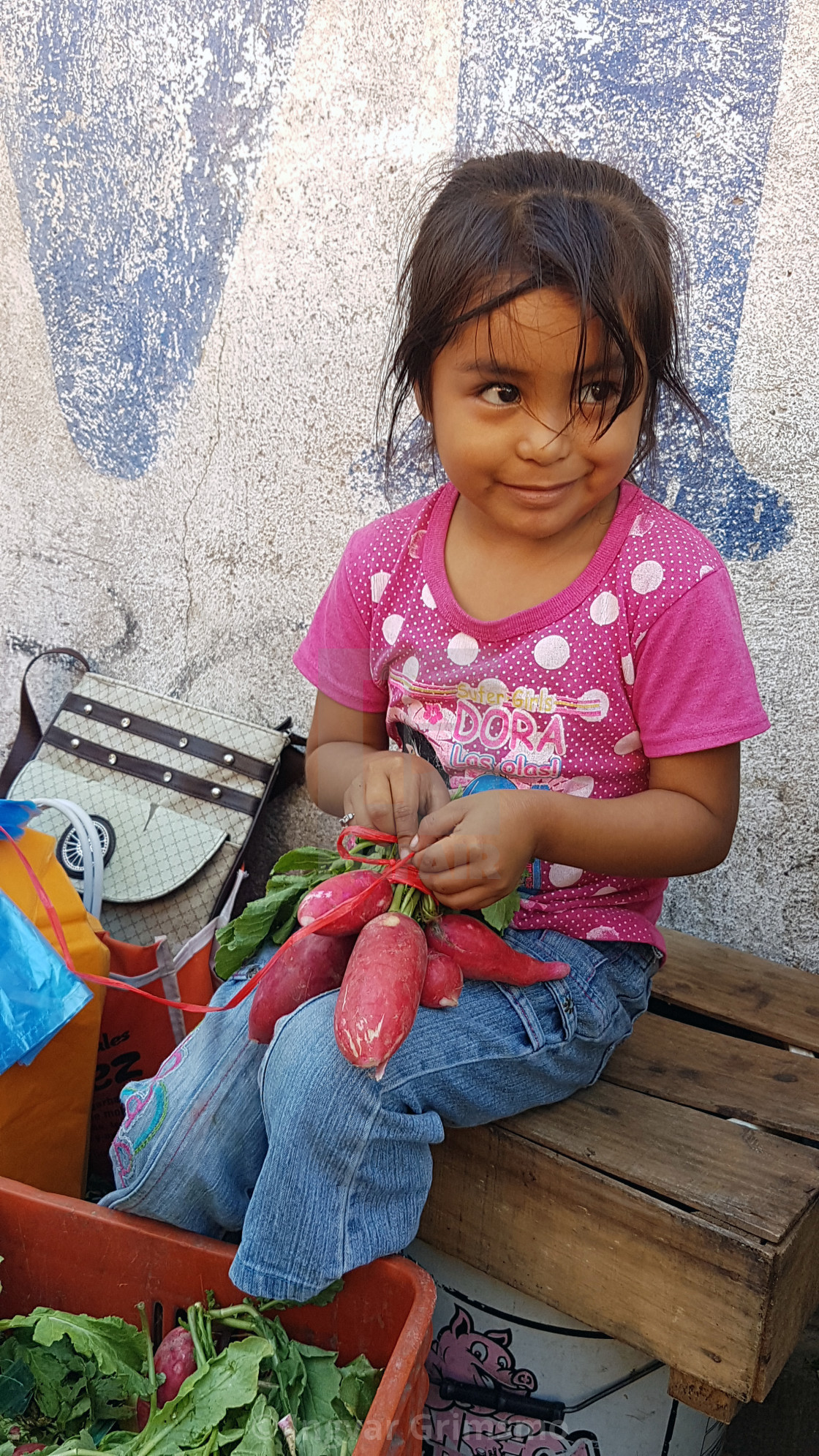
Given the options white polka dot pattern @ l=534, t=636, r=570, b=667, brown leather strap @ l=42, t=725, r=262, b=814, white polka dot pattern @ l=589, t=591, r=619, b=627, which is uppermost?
white polka dot pattern @ l=589, t=591, r=619, b=627

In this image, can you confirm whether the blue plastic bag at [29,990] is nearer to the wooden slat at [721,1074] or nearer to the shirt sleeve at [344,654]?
the shirt sleeve at [344,654]

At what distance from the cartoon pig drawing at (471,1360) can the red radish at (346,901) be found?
64 cm

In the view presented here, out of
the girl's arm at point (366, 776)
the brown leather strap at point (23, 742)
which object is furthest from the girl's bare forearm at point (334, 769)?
the brown leather strap at point (23, 742)

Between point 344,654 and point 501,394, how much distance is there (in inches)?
21.2

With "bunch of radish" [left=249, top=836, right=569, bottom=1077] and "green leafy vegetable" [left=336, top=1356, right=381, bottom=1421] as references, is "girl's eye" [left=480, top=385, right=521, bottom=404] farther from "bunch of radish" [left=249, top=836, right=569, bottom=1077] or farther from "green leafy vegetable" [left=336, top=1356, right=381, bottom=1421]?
"green leafy vegetable" [left=336, top=1356, right=381, bottom=1421]

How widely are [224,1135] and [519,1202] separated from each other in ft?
1.32

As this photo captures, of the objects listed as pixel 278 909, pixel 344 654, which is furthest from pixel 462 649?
pixel 278 909

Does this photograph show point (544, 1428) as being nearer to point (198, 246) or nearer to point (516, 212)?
point (516, 212)

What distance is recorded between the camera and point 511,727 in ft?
5.26

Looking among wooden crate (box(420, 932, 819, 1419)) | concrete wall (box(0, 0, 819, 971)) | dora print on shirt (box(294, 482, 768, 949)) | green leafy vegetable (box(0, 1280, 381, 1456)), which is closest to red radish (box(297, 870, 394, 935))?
dora print on shirt (box(294, 482, 768, 949))

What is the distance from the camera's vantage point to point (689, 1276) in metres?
1.34

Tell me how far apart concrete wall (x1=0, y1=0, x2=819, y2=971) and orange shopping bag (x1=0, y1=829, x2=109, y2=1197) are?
0.80 metres

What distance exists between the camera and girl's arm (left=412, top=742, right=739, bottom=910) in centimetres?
132

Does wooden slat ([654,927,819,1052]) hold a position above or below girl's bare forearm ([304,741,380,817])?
below
